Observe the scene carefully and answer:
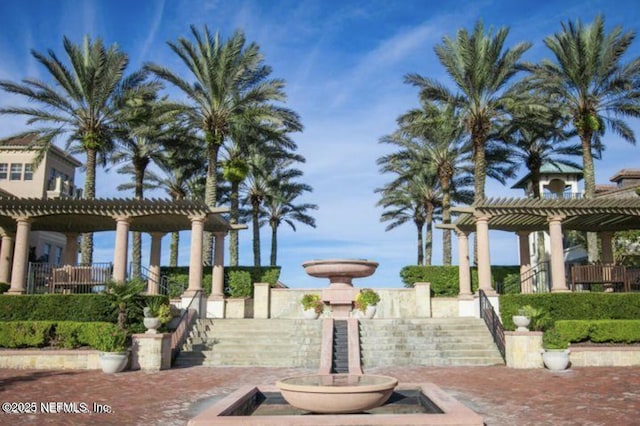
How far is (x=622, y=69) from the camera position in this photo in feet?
85.6

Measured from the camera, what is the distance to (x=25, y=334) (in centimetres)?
1716

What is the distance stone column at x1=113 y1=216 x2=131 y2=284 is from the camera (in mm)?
22203

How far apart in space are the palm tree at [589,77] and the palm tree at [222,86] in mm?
12962

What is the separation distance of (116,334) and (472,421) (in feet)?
36.5

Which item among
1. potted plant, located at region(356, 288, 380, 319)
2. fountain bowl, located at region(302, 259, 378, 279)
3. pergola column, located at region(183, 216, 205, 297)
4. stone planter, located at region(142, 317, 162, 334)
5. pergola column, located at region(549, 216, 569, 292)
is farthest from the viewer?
pergola column, located at region(183, 216, 205, 297)

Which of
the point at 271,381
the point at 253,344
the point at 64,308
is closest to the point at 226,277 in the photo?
the point at 64,308

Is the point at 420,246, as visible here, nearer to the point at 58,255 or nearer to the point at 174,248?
the point at 174,248

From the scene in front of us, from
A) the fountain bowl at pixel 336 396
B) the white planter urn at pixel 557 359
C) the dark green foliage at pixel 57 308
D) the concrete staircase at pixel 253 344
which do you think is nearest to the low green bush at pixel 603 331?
the white planter urn at pixel 557 359

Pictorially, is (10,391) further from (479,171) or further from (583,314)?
(479,171)

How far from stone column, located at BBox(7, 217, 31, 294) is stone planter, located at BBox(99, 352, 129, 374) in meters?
9.16

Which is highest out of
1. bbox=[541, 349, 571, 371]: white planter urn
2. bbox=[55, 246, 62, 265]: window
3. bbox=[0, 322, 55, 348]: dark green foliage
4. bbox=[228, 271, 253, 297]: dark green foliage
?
bbox=[55, 246, 62, 265]: window

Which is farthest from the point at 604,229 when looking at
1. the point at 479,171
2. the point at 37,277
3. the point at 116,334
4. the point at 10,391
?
the point at 37,277

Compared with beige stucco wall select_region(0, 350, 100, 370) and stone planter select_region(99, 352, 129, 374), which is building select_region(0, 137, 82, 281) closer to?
beige stucco wall select_region(0, 350, 100, 370)

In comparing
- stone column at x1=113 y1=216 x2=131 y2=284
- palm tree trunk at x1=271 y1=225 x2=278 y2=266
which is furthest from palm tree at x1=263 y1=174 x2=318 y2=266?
stone column at x1=113 y1=216 x2=131 y2=284
